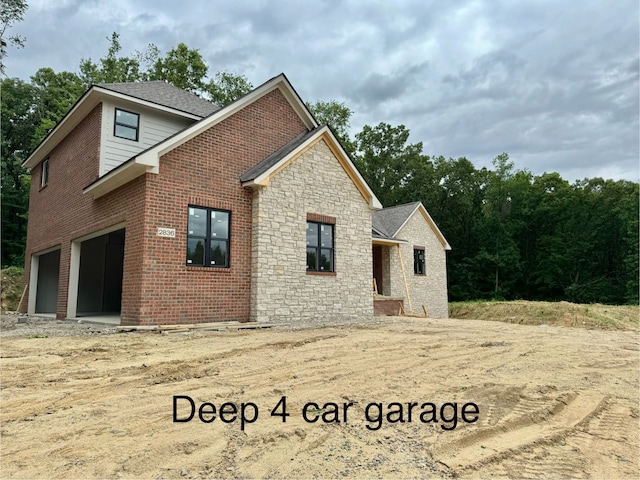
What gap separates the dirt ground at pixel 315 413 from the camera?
2852 millimetres

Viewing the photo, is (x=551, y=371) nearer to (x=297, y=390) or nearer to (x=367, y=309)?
(x=297, y=390)

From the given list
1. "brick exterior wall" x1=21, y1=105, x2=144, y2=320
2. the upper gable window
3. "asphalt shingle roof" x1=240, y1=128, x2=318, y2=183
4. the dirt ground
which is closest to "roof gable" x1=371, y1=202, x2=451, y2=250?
"asphalt shingle roof" x1=240, y1=128, x2=318, y2=183

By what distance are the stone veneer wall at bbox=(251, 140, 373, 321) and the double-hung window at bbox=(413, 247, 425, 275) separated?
33.5 feet

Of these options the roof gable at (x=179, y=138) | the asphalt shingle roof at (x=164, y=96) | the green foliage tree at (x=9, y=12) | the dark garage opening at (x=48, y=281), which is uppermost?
the green foliage tree at (x=9, y=12)

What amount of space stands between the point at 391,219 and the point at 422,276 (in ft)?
12.2

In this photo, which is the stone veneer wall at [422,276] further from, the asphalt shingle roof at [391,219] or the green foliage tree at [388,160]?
the green foliage tree at [388,160]

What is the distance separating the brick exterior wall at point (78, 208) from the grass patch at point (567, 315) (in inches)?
654

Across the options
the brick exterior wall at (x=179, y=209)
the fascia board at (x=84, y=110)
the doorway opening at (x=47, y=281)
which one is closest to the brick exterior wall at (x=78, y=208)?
the brick exterior wall at (x=179, y=209)

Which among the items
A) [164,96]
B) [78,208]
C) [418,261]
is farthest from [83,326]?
[418,261]

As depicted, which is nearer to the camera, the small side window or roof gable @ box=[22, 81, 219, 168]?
roof gable @ box=[22, 81, 219, 168]

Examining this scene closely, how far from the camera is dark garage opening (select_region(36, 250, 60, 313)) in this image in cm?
1811

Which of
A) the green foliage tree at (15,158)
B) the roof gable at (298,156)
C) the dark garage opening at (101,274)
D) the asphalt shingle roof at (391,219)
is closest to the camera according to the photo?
the roof gable at (298,156)

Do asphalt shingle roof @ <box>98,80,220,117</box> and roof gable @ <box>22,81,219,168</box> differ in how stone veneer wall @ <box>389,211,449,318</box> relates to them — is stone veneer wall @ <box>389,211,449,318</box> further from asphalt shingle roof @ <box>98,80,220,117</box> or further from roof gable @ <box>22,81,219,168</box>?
roof gable @ <box>22,81,219,168</box>

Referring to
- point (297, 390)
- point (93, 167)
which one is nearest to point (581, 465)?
point (297, 390)
